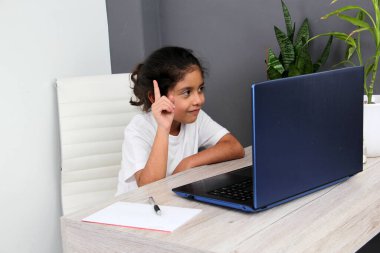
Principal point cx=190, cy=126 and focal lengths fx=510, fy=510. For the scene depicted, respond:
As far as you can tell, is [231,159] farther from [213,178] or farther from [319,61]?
[319,61]

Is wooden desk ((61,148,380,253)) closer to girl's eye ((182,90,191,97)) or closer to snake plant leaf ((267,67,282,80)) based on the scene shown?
girl's eye ((182,90,191,97))

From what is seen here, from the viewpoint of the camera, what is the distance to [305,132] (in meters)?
1.18

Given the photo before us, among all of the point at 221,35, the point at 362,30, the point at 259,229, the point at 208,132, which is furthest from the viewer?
the point at 221,35

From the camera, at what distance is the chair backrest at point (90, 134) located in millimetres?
2213

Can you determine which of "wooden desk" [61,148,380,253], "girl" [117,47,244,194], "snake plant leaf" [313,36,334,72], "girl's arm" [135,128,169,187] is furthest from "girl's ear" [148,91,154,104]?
"snake plant leaf" [313,36,334,72]

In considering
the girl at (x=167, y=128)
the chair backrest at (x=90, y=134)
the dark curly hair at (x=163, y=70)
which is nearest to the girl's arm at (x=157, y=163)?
the girl at (x=167, y=128)

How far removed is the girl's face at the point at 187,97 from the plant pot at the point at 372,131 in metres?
0.56

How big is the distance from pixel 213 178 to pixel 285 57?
812 millimetres

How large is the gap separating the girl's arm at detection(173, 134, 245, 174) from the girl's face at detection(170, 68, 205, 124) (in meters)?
0.13

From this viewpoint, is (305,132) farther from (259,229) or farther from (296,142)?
(259,229)

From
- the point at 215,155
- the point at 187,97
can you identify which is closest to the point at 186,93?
the point at 187,97

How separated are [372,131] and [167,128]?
68 cm

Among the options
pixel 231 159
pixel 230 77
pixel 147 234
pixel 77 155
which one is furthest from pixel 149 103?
pixel 147 234

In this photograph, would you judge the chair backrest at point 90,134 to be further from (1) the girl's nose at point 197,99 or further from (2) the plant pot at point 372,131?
(2) the plant pot at point 372,131
